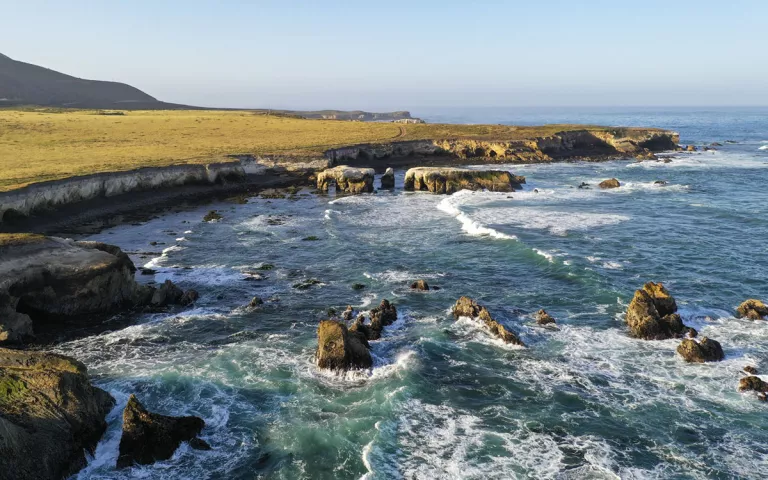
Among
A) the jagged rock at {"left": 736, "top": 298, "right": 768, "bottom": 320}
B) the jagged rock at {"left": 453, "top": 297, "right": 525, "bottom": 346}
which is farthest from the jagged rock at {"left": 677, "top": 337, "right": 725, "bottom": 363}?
the jagged rock at {"left": 453, "top": 297, "right": 525, "bottom": 346}

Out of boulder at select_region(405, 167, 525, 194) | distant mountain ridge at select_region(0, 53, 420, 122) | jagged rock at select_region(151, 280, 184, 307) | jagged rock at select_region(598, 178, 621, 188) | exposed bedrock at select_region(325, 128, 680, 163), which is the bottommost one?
jagged rock at select_region(151, 280, 184, 307)

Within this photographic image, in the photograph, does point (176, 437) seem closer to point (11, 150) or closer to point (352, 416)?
point (352, 416)

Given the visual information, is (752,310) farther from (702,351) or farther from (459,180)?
(459,180)

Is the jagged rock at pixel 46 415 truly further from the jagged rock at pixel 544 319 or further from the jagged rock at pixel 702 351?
the jagged rock at pixel 702 351

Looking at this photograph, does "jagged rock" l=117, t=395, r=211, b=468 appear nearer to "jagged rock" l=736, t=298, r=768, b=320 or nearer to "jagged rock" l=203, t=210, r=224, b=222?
"jagged rock" l=736, t=298, r=768, b=320

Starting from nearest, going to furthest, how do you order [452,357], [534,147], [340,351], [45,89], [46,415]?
1. [46,415]
2. [340,351]
3. [452,357]
4. [534,147]
5. [45,89]

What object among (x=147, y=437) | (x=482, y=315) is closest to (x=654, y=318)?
(x=482, y=315)

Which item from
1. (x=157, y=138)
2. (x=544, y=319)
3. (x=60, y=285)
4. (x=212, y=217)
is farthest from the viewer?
(x=157, y=138)
